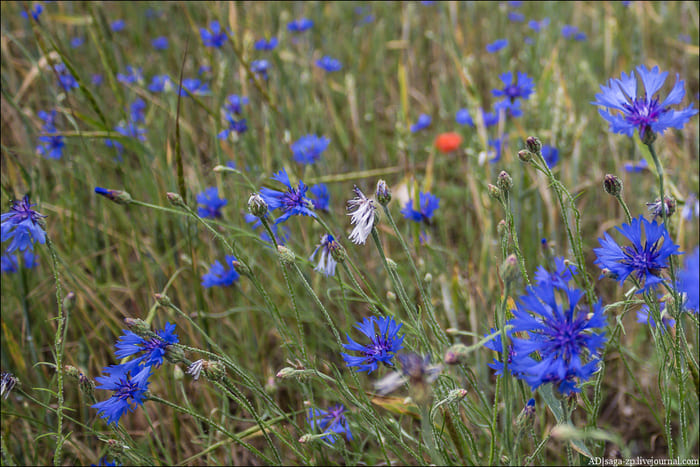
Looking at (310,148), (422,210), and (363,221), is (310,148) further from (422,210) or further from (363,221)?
(363,221)

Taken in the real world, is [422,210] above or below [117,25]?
below

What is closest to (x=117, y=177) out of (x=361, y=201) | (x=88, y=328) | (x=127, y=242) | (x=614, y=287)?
(x=127, y=242)

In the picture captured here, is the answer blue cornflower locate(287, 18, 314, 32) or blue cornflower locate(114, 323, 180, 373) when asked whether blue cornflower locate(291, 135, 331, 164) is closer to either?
blue cornflower locate(287, 18, 314, 32)

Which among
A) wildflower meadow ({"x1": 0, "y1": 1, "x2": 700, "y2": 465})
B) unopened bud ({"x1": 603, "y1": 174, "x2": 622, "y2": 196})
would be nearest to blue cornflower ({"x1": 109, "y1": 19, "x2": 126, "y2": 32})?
wildflower meadow ({"x1": 0, "y1": 1, "x2": 700, "y2": 465})

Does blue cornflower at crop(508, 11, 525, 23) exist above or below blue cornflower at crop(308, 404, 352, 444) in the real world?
above

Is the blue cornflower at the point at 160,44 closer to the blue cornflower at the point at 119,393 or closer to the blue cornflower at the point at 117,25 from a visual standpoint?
the blue cornflower at the point at 117,25

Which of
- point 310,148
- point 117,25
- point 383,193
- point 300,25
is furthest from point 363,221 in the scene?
point 117,25

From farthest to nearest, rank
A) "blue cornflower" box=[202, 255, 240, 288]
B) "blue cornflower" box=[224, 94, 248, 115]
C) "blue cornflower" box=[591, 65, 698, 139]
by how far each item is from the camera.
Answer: "blue cornflower" box=[224, 94, 248, 115], "blue cornflower" box=[202, 255, 240, 288], "blue cornflower" box=[591, 65, 698, 139]

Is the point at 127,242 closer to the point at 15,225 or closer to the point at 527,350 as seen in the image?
the point at 15,225
